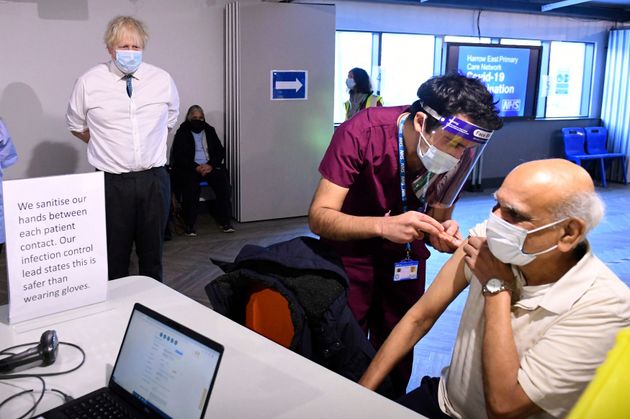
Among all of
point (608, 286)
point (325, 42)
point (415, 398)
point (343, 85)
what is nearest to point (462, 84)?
point (608, 286)

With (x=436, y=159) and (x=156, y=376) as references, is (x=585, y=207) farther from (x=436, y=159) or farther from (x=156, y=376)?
(x=156, y=376)

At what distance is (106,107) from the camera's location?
3201mm

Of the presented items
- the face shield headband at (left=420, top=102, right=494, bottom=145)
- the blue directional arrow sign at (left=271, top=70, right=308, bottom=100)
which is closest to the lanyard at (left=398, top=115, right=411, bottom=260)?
the face shield headband at (left=420, top=102, right=494, bottom=145)

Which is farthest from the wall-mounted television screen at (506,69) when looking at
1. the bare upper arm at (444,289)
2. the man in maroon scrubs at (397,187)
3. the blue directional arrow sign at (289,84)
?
the bare upper arm at (444,289)

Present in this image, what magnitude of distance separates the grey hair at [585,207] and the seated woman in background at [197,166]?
487 cm

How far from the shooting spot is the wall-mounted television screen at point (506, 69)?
8211 millimetres

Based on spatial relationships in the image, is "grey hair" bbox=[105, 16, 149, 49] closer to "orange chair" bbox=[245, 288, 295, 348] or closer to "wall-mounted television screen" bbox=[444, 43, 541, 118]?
"orange chair" bbox=[245, 288, 295, 348]

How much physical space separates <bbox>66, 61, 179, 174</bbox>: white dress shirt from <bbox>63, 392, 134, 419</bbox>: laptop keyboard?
6.72 ft

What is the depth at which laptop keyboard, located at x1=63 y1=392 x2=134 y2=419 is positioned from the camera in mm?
1311

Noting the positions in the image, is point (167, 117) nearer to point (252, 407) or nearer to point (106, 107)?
point (106, 107)

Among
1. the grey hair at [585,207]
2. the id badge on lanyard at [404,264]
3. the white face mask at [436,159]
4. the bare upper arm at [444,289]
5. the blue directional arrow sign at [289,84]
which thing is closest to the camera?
the grey hair at [585,207]

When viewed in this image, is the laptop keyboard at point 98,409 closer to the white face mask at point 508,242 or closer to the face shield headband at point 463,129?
the white face mask at point 508,242

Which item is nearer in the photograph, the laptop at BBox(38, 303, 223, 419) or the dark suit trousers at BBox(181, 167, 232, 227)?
the laptop at BBox(38, 303, 223, 419)

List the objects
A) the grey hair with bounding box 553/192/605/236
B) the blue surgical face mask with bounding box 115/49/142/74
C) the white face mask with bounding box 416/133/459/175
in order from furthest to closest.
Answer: the blue surgical face mask with bounding box 115/49/142/74 → the white face mask with bounding box 416/133/459/175 → the grey hair with bounding box 553/192/605/236
